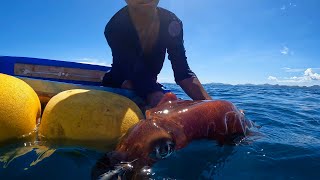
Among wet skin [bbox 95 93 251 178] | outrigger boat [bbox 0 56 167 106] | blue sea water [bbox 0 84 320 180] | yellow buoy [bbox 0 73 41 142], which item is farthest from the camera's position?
outrigger boat [bbox 0 56 167 106]

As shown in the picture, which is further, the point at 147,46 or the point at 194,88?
the point at 147,46

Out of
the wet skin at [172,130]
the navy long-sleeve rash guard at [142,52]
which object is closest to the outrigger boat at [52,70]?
the navy long-sleeve rash guard at [142,52]

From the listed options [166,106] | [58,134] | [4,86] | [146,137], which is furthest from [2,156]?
[166,106]

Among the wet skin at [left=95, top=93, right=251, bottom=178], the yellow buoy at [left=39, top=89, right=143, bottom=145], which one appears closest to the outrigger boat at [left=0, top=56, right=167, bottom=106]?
the yellow buoy at [left=39, top=89, right=143, bottom=145]

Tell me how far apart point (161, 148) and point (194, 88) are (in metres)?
1.90

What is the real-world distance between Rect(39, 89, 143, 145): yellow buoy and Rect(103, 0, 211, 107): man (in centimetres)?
106

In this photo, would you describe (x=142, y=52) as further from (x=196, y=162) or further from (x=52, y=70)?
(x=52, y=70)

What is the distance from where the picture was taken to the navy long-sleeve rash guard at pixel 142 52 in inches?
153

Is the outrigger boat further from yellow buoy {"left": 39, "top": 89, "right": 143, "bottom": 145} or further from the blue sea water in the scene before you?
the blue sea water

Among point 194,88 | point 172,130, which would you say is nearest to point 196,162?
point 172,130

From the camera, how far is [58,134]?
2.64m

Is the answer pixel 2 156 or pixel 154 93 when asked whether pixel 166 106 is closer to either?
pixel 154 93

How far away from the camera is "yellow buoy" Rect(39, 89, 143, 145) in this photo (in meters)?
2.60

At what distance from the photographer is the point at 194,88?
3910mm
